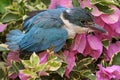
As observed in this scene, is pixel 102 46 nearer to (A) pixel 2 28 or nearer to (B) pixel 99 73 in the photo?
(B) pixel 99 73

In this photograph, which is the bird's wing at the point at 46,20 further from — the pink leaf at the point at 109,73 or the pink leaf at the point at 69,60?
the pink leaf at the point at 109,73

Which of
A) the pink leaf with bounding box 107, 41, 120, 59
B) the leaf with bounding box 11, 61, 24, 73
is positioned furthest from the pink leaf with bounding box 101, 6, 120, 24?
the leaf with bounding box 11, 61, 24, 73

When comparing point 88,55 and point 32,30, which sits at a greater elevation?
point 32,30

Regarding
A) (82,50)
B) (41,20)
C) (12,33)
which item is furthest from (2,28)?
(82,50)

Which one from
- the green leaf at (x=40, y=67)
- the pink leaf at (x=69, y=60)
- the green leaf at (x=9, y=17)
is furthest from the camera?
the green leaf at (x=9, y=17)

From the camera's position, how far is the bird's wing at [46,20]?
1.34 meters

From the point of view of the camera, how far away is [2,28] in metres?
1.43

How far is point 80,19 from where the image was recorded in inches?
51.8

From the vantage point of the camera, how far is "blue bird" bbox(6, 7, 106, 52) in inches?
52.2

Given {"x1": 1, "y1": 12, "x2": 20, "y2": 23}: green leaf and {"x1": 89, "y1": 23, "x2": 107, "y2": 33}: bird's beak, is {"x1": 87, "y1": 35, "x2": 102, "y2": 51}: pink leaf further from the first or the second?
{"x1": 1, "y1": 12, "x2": 20, "y2": 23}: green leaf

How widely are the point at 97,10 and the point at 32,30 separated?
0.89 feet

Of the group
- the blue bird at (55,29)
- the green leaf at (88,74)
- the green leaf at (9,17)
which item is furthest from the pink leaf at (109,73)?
the green leaf at (9,17)

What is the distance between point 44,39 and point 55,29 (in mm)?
51

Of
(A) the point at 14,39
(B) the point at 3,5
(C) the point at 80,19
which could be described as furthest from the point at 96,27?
(B) the point at 3,5
